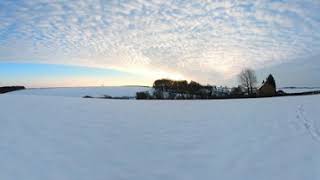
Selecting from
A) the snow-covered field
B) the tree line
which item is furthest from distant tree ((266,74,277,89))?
the snow-covered field

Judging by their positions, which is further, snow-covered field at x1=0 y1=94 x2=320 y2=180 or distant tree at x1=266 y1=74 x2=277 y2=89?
distant tree at x1=266 y1=74 x2=277 y2=89

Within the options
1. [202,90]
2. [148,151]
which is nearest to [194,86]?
[202,90]

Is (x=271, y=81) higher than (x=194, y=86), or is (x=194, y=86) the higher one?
(x=271, y=81)

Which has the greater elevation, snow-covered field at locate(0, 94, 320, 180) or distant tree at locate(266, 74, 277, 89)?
distant tree at locate(266, 74, 277, 89)

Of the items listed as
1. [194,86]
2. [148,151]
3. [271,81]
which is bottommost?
[148,151]

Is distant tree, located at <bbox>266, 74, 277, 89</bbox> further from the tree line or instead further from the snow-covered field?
the snow-covered field

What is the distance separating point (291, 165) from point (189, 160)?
6.89 ft

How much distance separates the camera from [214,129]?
11977mm

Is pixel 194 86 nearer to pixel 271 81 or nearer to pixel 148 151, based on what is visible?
pixel 271 81

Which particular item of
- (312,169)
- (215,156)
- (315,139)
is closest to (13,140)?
(215,156)

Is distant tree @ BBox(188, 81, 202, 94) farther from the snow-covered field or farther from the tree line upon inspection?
the snow-covered field

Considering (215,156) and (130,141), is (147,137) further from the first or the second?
(215,156)

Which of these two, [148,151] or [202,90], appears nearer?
[148,151]

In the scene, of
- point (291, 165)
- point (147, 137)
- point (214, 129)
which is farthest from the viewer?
point (214, 129)
